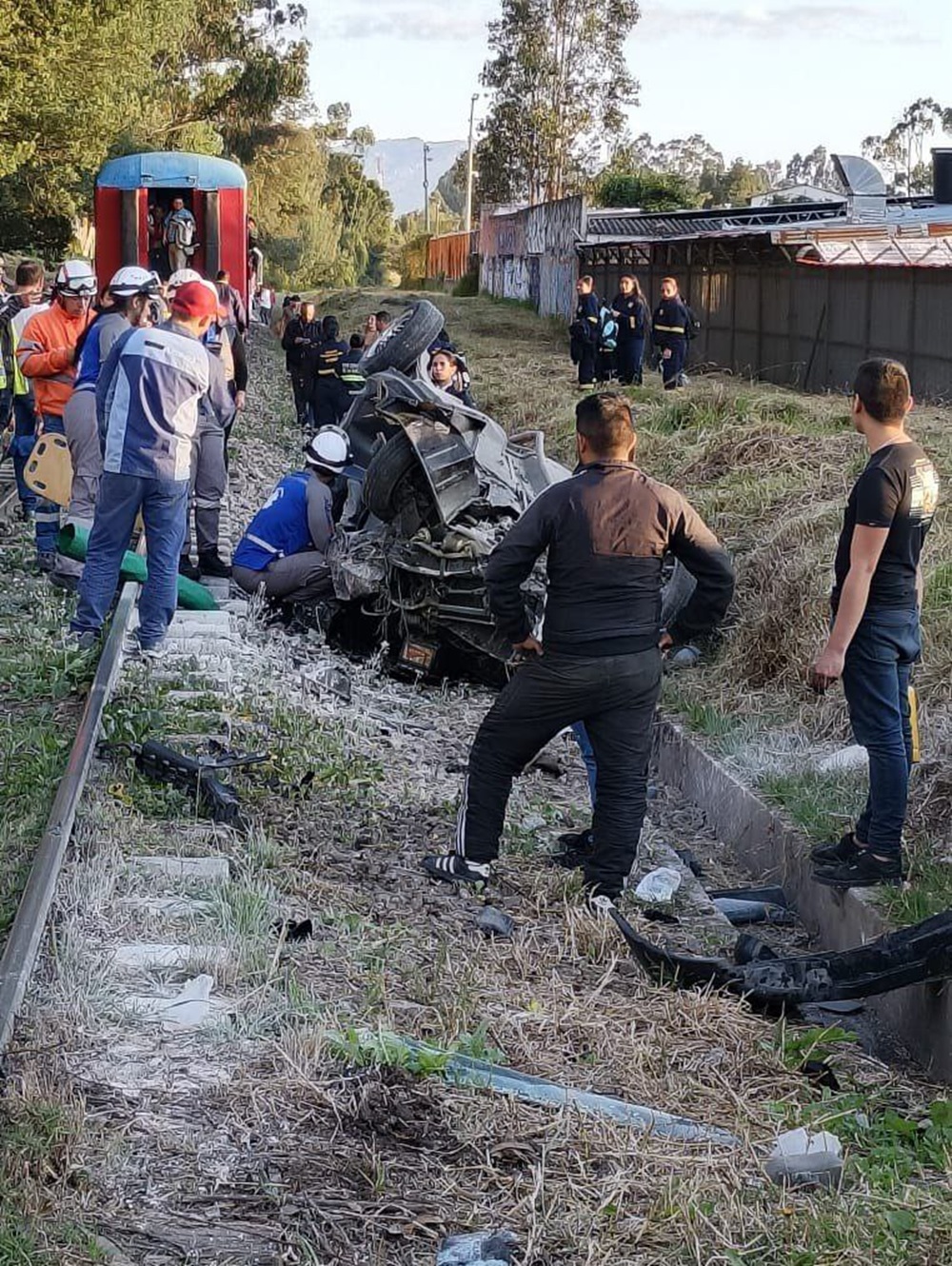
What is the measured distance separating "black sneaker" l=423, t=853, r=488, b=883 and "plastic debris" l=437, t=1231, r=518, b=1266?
7.75 feet

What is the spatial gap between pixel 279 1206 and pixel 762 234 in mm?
25215

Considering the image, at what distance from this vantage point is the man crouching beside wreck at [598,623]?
5.54 m

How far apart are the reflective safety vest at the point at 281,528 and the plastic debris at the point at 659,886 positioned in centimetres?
457

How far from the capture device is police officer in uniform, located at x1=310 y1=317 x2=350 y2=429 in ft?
60.8

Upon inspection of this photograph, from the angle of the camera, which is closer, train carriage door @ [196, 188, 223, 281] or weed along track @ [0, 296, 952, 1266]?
weed along track @ [0, 296, 952, 1266]

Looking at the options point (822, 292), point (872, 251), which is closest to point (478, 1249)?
point (822, 292)

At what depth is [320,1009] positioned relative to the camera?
432 cm

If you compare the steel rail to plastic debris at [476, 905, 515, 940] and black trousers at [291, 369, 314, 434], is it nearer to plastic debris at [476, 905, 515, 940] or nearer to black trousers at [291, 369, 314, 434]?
plastic debris at [476, 905, 515, 940]

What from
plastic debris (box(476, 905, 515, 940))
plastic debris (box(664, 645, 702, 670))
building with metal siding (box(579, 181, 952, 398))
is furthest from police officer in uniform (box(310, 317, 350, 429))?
plastic debris (box(476, 905, 515, 940))

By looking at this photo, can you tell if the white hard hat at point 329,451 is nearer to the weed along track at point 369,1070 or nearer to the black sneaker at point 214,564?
the black sneaker at point 214,564

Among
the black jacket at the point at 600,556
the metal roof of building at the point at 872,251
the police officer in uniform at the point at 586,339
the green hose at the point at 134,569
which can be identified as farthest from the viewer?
the metal roof of building at the point at 872,251

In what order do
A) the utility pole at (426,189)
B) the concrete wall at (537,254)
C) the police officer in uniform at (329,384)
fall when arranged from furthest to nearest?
the utility pole at (426,189) → the concrete wall at (537,254) → the police officer in uniform at (329,384)

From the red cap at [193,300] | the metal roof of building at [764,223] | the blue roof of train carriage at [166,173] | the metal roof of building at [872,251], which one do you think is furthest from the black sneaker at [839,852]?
the metal roof of building at [764,223]

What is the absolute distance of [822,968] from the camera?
15.8 ft
